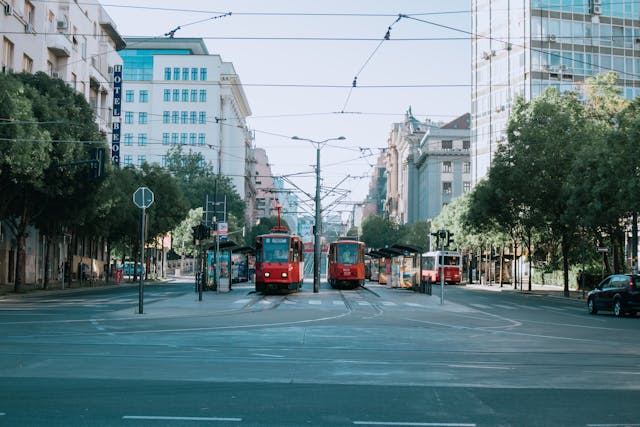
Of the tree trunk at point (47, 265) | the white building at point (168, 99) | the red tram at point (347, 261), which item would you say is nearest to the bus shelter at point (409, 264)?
the red tram at point (347, 261)

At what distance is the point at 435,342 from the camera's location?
17.6m

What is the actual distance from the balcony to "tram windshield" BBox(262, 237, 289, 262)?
24289 mm

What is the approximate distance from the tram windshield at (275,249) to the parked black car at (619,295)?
15840 mm

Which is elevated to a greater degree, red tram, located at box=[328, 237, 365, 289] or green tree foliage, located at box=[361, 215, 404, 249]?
green tree foliage, located at box=[361, 215, 404, 249]

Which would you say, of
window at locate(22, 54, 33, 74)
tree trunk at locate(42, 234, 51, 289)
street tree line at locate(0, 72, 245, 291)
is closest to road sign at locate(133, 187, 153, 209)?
street tree line at locate(0, 72, 245, 291)

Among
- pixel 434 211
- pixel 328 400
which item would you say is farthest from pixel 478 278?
pixel 328 400

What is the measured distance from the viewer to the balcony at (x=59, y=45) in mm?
56812

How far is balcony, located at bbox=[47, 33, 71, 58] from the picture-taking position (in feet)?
186

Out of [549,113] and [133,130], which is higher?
[133,130]

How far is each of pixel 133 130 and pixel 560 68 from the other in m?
64.3

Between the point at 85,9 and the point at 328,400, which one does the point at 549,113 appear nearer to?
the point at 85,9

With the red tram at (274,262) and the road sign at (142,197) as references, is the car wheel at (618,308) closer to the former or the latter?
the red tram at (274,262)

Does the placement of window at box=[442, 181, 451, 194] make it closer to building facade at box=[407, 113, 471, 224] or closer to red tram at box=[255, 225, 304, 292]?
building facade at box=[407, 113, 471, 224]

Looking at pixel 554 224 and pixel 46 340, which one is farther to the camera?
pixel 554 224
